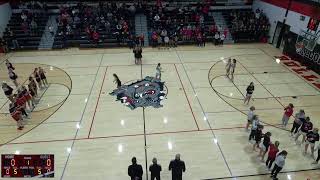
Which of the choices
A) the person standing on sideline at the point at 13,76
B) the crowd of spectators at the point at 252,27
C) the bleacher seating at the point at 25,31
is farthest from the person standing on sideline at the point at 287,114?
the bleacher seating at the point at 25,31

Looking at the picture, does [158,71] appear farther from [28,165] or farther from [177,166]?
[28,165]

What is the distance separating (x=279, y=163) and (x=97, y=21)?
21182 mm

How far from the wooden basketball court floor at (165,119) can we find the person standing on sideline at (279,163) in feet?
1.44

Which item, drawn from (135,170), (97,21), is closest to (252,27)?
(97,21)

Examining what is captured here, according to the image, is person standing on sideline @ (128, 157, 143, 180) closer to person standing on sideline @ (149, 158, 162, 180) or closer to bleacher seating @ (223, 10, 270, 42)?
person standing on sideline @ (149, 158, 162, 180)

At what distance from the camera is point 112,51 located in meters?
23.2

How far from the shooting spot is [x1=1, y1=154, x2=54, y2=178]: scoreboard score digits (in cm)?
781

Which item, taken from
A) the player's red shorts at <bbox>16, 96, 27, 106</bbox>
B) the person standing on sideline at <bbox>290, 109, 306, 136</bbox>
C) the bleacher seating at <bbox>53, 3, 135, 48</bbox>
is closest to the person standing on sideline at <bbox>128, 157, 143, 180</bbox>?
the person standing on sideline at <bbox>290, 109, 306, 136</bbox>

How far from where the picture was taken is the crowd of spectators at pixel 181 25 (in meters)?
24.2

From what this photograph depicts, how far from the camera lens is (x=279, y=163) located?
938cm

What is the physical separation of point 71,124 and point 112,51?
11278 mm

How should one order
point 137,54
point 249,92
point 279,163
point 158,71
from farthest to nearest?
point 137,54 → point 158,71 → point 249,92 → point 279,163

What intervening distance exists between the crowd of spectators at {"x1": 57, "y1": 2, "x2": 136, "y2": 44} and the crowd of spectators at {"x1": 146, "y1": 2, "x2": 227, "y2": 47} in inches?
91.7

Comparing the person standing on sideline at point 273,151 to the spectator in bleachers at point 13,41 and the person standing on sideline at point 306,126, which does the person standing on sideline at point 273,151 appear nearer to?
the person standing on sideline at point 306,126
